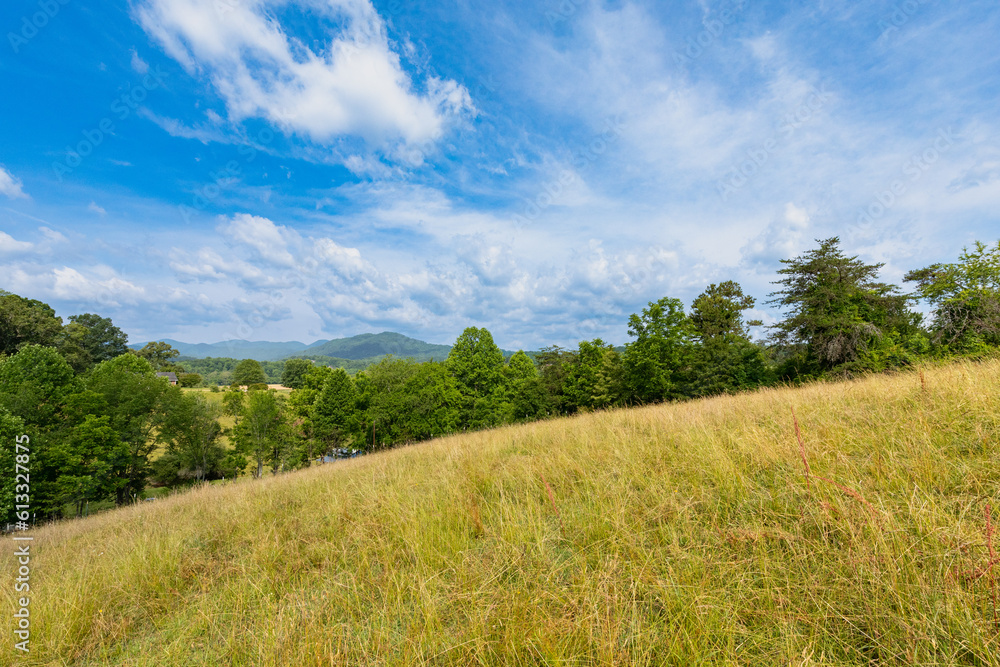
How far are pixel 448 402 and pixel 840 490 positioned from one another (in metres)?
30.5

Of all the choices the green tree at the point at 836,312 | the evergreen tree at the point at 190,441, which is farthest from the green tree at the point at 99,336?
the green tree at the point at 836,312

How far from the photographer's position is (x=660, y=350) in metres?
28.2

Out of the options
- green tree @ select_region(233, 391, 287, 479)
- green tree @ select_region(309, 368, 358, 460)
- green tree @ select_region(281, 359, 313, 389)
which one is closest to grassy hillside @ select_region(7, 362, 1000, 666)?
green tree @ select_region(309, 368, 358, 460)

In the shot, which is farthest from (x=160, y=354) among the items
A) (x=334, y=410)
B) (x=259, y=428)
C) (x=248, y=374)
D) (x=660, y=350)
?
(x=660, y=350)

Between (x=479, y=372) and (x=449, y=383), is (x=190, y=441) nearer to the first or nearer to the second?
(x=449, y=383)

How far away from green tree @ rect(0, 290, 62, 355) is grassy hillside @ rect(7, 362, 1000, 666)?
66178 millimetres

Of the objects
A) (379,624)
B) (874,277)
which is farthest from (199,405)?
(874,277)

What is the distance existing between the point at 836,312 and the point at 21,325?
86.8m

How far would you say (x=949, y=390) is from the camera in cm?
417

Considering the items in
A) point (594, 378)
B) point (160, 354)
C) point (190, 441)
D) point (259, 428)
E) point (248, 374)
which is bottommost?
point (190, 441)

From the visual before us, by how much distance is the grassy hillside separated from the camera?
5.83 ft

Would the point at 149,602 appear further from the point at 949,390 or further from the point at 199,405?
the point at 199,405

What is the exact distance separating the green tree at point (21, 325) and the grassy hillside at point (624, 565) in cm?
6618

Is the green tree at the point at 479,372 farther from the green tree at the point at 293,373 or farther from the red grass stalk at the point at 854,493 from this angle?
the green tree at the point at 293,373
